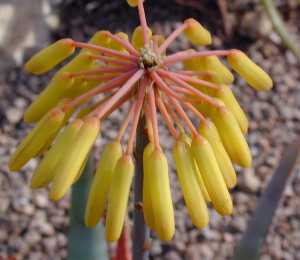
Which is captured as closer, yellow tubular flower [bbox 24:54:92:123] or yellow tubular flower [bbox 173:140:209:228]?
yellow tubular flower [bbox 173:140:209:228]

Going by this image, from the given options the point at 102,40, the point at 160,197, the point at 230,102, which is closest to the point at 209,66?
the point at 230,102

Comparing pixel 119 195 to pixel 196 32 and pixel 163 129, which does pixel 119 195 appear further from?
pixel 163 129

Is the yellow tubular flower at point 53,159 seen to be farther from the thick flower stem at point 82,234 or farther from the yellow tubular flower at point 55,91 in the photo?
the thick flower stem at point 82,234

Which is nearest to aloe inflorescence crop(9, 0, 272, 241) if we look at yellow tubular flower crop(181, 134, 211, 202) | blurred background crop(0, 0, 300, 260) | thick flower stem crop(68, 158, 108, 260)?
yellow tubular flower crop(181, 134, 211, 202)

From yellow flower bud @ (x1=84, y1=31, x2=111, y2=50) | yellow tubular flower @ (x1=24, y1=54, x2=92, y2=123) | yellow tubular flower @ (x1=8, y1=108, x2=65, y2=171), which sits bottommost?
yellow tubular flower @ (x1=8, y1=108, x2=65, y2=171)

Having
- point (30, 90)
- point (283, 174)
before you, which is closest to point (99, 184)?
point (283, 174)

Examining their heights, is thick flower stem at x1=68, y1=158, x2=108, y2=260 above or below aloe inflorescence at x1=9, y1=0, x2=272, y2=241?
below

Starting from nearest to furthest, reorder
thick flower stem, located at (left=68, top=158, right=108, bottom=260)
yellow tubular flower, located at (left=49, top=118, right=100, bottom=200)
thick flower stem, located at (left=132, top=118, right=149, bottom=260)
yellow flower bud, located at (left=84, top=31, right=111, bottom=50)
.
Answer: yellow tubular flower, located at (left=49, top=118, right=100, bottom=200) < thick flower stem, located at (left=132, top=118, right=149, bottom=260) < yellow flower bud, located at (left=84, top=31, right=111, bottom=50) < thick flower stem, located at (left=68, top=158, right=108, bottom=260)

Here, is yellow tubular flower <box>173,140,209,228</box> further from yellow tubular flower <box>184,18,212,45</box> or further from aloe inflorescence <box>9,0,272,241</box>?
yellow tubular flower <box>184,18,212,45</box>
